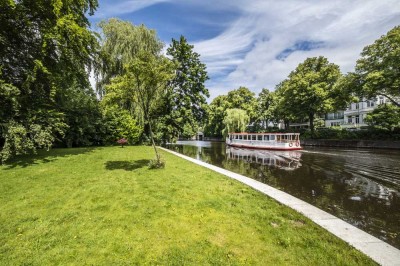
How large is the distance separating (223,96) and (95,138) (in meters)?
48.4

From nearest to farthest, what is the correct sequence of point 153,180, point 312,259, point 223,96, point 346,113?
point 312,259, point 153,180, point 346,113, point 223,96

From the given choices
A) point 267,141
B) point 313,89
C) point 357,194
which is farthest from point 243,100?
point 357,194

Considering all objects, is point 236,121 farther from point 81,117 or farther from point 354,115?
point 81,117

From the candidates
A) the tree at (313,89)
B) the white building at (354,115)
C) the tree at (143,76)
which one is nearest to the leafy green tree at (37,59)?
the tree at (143,76)

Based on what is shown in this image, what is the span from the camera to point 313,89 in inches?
1542

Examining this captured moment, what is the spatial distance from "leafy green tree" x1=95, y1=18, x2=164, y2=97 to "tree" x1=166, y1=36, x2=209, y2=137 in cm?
711

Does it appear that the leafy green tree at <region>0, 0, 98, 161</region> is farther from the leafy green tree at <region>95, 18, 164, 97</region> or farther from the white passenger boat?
the white passenger boat

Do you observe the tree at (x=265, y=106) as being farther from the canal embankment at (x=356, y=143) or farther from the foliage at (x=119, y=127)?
the foliage at (x=119, y=127)

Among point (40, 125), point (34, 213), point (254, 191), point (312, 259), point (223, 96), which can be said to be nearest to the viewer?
point (312, 259)

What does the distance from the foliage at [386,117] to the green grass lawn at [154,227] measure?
3405cm

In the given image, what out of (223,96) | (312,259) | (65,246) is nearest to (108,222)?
(65,246)

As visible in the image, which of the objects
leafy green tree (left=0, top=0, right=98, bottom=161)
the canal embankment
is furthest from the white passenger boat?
leafy green tree (left=0, top=0, right=98, bottom=161)

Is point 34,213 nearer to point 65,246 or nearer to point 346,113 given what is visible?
point 65,246

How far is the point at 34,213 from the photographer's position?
5660 millimetres
